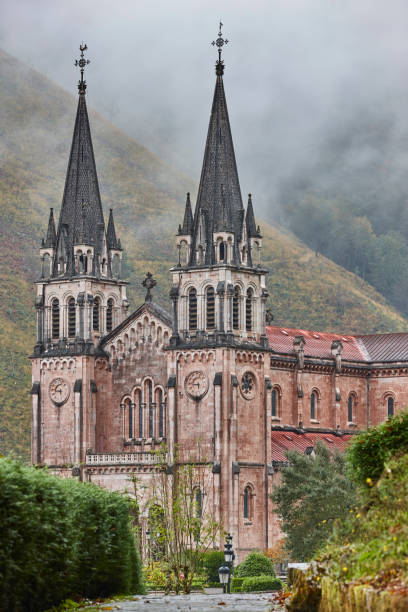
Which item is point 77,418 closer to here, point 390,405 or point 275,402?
point 275,402

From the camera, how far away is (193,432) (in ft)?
309

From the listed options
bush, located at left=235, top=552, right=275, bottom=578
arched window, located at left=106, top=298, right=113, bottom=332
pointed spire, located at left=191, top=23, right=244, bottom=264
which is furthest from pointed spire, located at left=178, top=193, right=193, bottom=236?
bush, located at left=235, top=552, right=275, bottom=578

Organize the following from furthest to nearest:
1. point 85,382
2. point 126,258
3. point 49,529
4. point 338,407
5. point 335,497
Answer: point 126,258
point 338,407
point 85,382
point 335,497
point 49,529

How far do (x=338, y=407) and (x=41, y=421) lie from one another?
2220 centimetres

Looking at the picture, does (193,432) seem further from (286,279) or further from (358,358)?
(286,279)

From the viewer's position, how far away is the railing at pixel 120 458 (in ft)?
313

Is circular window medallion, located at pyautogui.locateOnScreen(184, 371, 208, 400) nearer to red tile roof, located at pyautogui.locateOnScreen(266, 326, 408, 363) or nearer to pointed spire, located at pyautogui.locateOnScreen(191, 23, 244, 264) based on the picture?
pointed spire, located at pyautogui.locateOnScreen(191, 23, 244, 264)

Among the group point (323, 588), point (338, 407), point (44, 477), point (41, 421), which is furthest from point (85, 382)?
point (323, 588)

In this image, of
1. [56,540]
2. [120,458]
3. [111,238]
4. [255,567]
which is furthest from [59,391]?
[56,540]

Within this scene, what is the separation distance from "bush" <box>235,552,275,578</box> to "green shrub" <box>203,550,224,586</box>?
121 centimetres

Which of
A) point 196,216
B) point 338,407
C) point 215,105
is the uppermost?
point 215,105

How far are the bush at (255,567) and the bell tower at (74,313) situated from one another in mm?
17984

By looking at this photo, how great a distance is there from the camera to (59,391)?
101188mm

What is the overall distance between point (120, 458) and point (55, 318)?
12098mm
